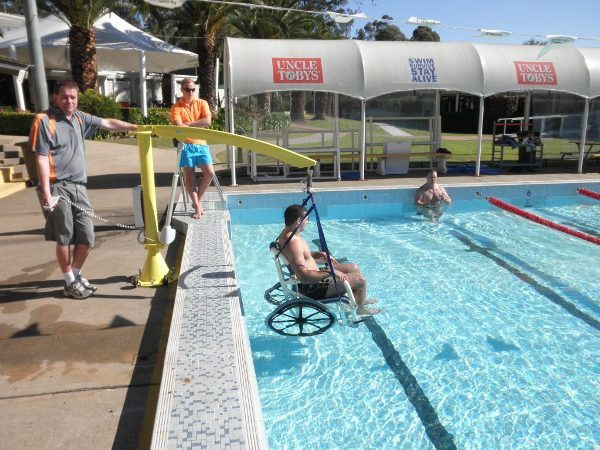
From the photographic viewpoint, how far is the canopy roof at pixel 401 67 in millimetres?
11367

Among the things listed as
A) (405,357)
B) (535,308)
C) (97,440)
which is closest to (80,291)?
(97,440)

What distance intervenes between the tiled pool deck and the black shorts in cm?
62

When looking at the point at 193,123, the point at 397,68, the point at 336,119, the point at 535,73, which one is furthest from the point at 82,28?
the point at 535,73

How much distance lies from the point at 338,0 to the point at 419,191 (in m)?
40.6

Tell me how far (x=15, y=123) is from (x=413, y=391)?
57.6 ft

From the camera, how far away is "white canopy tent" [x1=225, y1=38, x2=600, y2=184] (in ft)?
37.3

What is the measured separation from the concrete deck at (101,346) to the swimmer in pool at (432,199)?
4.47m

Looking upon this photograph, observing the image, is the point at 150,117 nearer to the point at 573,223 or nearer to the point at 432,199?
the point at 432,199

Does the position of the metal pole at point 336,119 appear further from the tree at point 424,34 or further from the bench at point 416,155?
the tree at point 424,34

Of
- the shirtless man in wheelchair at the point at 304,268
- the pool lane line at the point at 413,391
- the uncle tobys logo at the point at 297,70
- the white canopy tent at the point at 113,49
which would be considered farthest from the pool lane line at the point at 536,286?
the white canopy tent at the point at 113,49

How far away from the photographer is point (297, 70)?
11.5 metres

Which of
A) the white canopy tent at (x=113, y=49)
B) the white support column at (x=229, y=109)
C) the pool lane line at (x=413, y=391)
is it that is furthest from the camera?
the white canopy tent at (x=113, y=49)

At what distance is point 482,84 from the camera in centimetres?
1246

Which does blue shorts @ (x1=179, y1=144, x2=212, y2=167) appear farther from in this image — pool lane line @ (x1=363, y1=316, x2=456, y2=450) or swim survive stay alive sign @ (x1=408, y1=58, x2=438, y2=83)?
A: swim survive stay alive sign @ (x1=408, y1=58, x2=438, y2=83)
